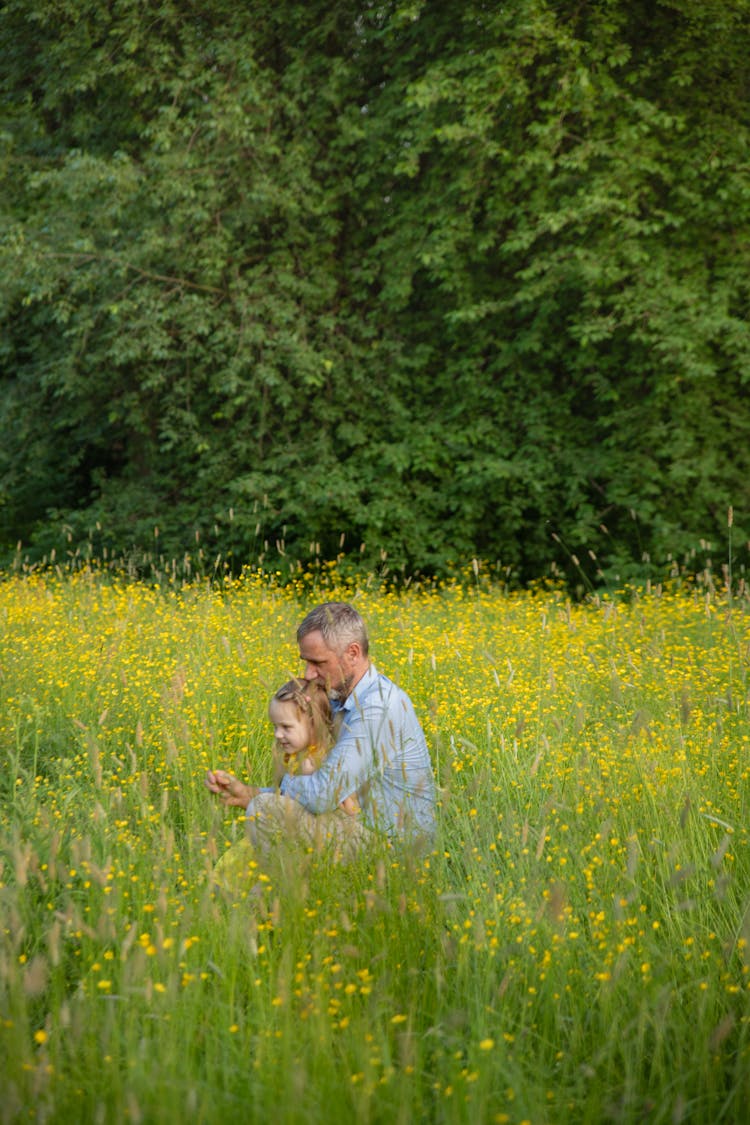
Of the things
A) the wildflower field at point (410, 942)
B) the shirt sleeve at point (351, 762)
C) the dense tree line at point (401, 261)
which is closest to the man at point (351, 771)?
the shirt sleeve at point (351, 762)

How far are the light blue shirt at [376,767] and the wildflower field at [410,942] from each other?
0.17 metres

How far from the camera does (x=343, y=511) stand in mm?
13047

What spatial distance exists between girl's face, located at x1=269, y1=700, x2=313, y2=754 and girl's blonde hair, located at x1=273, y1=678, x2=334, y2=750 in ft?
0.05

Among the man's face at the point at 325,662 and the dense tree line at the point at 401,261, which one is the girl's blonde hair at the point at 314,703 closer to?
the man's face at the point at 325,662

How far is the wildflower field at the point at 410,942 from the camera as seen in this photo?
2.17 m

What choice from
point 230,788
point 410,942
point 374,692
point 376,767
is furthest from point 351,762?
point 410,942

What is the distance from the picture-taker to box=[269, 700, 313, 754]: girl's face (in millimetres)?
3730

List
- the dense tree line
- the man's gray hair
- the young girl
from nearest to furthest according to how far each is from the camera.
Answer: the young girl, the man's gray hair, the dense tree line

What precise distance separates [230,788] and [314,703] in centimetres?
43

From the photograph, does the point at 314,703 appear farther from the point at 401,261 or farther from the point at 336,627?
the point at 401,261

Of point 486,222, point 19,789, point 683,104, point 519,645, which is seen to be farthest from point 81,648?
point 683,104

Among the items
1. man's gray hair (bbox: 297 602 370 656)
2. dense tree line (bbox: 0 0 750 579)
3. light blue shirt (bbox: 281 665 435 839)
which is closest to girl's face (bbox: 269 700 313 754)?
light blue shirt (bbox: 281 665 435 839)

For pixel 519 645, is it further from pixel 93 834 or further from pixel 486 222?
pixel 486 222

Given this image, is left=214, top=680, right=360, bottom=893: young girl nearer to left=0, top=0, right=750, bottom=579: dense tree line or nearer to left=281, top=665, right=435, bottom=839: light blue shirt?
left=281, top=665, right=435, bottom=839: light blue shirt
